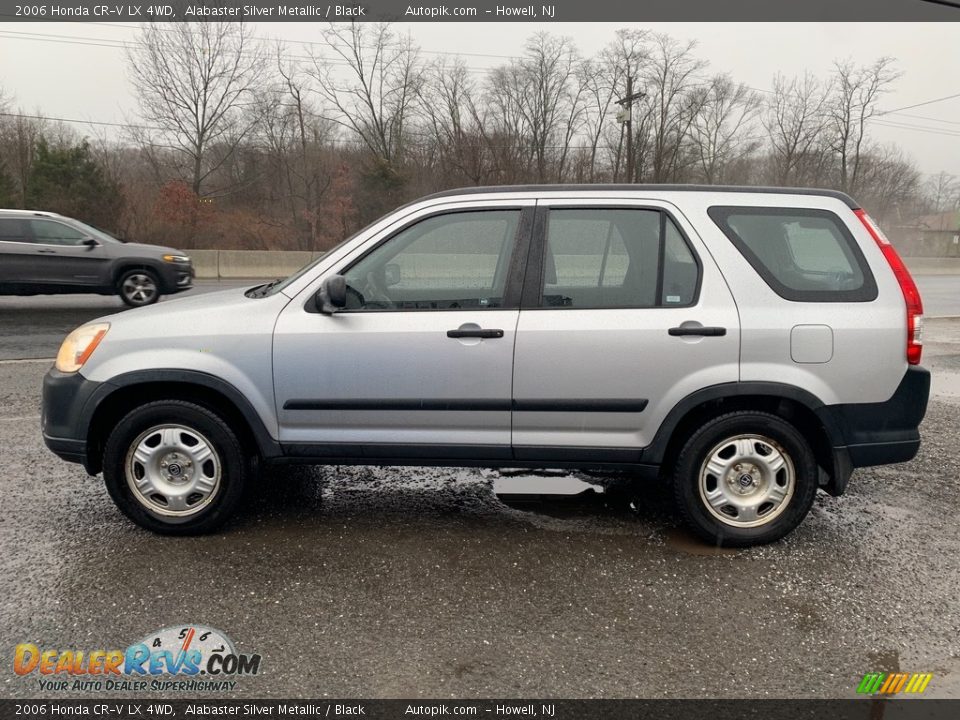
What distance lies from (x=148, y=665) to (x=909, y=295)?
393 centimetres

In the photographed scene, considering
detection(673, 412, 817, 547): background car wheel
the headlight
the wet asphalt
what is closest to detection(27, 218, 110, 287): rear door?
the wet asphalt

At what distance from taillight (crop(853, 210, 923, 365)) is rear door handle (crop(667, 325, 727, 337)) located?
96 cm

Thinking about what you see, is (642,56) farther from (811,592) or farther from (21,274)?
(811,592)

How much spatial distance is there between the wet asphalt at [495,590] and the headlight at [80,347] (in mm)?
935

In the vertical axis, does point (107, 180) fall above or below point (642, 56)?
below

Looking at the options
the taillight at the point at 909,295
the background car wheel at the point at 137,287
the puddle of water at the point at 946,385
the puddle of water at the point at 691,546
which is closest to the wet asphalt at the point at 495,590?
the puddle of water at the point at 691,546

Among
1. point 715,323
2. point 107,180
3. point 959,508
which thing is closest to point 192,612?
point 715,323

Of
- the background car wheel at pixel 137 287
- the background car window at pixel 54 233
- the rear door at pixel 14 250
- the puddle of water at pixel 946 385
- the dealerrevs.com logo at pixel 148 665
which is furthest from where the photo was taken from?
the background car wheel at pixel 137 287

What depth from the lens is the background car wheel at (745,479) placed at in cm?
356

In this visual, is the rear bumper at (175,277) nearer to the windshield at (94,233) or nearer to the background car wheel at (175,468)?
the windshield at (94,233)

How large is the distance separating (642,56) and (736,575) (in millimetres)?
46335

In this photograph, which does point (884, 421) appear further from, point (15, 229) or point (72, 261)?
point (15, 229)

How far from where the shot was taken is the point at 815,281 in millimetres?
3574

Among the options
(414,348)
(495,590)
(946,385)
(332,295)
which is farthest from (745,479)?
(946,385)
